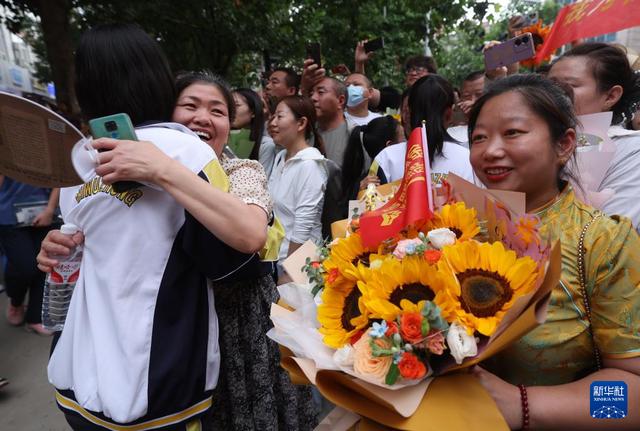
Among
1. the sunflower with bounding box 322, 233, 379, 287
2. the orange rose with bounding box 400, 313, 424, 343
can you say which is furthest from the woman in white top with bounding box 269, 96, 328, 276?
the orange rose with bounding box 400, 313, 424, 343

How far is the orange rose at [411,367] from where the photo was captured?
2.76 ft

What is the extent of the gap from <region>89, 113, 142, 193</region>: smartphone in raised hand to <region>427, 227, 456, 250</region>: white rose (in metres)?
0.83

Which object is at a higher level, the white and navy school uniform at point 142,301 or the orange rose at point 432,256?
the orange rose at point 432,256

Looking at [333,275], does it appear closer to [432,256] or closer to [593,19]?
[432,256]

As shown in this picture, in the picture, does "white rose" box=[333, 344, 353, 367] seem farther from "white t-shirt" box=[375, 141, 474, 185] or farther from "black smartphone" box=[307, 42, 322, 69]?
"black smartphone" box=[307, 42, 322, 69]

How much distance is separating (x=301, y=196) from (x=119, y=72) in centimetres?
182

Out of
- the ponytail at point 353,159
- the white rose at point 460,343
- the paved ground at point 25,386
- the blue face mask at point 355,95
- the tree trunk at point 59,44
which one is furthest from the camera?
the tree trunk at point 59,44

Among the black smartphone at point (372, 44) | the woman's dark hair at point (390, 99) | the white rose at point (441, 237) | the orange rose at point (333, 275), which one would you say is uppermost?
the black smartphone at point (372, 44)

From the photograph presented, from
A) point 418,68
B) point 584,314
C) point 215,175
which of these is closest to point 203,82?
point 215,175

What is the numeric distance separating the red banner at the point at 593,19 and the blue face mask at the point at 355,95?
2040mm

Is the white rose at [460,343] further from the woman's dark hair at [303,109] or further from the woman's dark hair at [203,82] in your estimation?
the woman's dark hair at [303,109]

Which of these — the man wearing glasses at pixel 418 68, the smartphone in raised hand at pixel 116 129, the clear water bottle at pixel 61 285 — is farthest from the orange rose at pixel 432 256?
the man wearing glasses at pixel 418 68

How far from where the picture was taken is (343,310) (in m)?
1.06

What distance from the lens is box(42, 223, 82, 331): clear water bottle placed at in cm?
137
